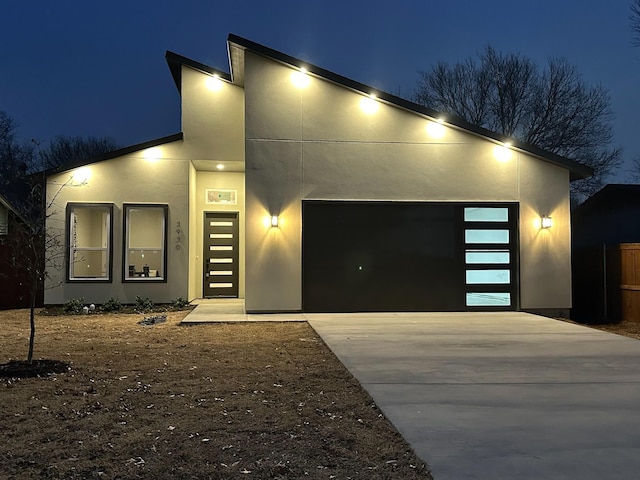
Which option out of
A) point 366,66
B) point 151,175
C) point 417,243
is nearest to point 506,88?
point 417,243

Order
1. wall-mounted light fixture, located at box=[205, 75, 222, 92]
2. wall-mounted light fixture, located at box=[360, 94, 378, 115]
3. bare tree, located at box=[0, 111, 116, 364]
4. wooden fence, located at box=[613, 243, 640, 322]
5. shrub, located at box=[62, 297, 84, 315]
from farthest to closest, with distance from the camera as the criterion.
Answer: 1. wall-mounted light fixture, located at box=[205, 75, 222, 92]
2. shrub, located at box=[62, 297, 84, 315]
3. wall-mounted light fixture, located at box=[360, 94, 378, 115]
4. wooden fence, located at box=[613, 243, 640, 322]
5. bare tree, located at box=[0, 111, 116, 364]

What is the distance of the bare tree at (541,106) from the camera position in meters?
23.7

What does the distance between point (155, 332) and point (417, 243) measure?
5485mm

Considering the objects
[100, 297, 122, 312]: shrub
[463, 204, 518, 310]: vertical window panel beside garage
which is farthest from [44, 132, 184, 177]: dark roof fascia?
[463, 204, 518, 310]: vertical window panel beside garage

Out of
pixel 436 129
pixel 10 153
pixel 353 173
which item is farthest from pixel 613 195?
pixel 10 153

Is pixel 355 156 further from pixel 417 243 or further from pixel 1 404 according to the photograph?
pixel 1 404

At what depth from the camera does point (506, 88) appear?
24938mm

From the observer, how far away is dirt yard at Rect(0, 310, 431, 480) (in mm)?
3137

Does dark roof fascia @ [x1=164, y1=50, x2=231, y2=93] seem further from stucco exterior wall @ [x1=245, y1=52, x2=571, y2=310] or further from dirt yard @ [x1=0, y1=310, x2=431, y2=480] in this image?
dirt yard @ [x1=0, y1=310, x2=431, y2=480]

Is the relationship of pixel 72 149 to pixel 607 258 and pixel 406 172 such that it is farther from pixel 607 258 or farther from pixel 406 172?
pixel 607 258

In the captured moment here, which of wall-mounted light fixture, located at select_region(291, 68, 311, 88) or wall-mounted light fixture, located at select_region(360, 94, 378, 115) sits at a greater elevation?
wall-mounted light fixture, located at select_region(291, 68, 311, 88)

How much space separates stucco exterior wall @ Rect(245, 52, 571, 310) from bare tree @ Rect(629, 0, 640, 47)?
232 inches

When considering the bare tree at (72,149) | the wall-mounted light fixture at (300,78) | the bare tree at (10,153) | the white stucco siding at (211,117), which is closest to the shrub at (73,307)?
the white stucco siding at (211,117)

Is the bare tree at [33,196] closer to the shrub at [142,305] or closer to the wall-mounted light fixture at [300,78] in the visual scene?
the shrub at [142,305]
